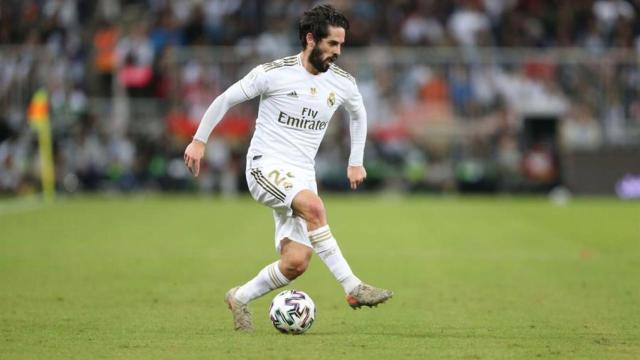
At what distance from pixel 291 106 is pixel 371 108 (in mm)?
20461

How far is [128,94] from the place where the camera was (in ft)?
102

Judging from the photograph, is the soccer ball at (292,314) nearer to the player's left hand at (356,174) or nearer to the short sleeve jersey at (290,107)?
the short sleeve jersey at (290,107)

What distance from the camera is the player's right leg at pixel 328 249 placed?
9.46m

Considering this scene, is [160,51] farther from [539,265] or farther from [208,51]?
[539,265]

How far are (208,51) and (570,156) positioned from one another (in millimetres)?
9330

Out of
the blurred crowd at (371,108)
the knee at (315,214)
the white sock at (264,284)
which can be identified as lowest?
the blurred crowd at (371,108)

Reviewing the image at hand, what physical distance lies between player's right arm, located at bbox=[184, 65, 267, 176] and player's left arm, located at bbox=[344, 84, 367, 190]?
850 mm

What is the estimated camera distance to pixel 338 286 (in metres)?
13.5

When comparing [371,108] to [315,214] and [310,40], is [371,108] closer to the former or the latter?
[310,40]

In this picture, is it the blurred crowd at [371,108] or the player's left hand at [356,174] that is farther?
the blurred crowd at [371,108]

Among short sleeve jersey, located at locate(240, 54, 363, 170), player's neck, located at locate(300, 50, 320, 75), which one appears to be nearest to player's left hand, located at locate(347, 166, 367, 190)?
short sleeve jersey, located at locate(240, 54, 363, 170)

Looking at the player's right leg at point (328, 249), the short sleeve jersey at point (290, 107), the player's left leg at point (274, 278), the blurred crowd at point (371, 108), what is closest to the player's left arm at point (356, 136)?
the short sleeve jersey at point (290, 107)

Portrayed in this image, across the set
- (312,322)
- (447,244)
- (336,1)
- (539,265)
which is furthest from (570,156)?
(312,322)

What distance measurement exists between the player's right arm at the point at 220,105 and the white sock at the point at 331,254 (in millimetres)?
1042
